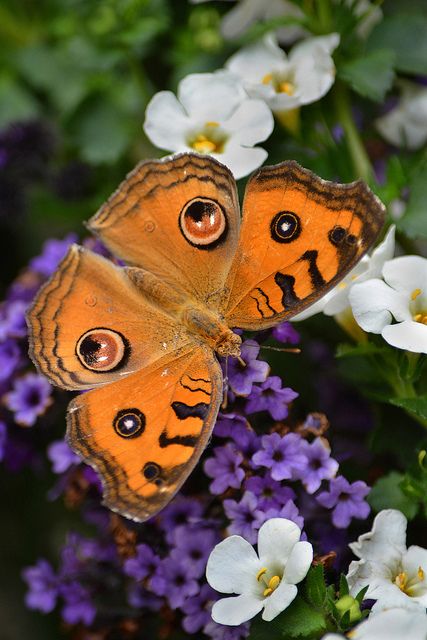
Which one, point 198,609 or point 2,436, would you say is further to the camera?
point 2,436

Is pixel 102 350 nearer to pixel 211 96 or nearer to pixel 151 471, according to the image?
pixel 151 471

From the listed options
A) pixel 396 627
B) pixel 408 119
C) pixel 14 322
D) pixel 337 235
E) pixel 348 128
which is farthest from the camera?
pixel 408 119

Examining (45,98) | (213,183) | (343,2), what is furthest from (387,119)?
(45,98)

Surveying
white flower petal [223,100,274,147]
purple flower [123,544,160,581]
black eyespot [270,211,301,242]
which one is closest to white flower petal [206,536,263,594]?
purple flower [123,544,160,581]

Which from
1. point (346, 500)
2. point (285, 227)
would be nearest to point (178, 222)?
point (285, 227)

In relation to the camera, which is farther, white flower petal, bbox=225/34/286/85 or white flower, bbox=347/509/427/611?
white flower petal, bbox=225/34/286/85

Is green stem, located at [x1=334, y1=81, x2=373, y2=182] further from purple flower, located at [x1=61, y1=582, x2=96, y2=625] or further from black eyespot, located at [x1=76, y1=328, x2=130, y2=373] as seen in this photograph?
purple flower, located at [x1=61, y1=582, x2=96, y2=625]
